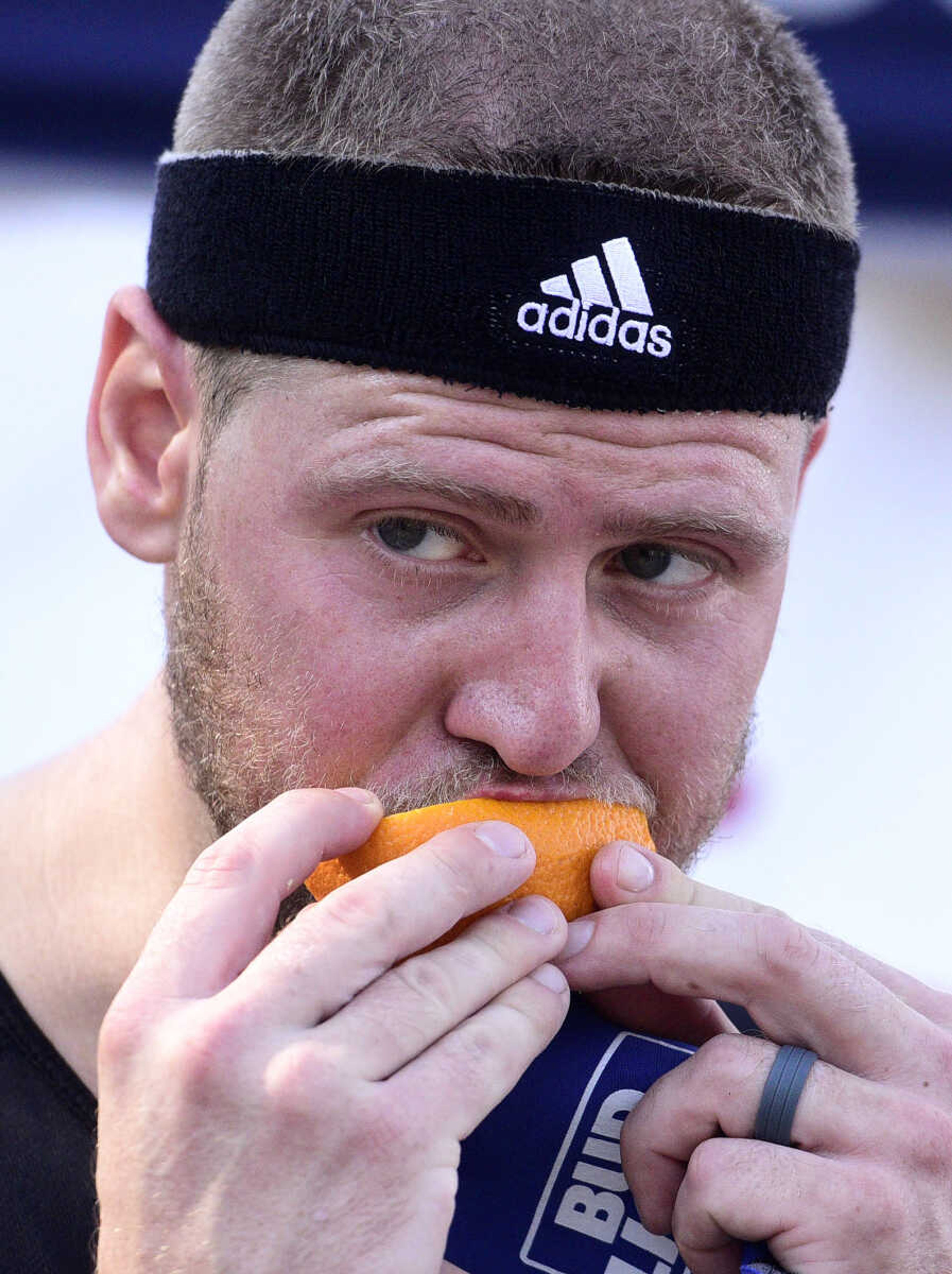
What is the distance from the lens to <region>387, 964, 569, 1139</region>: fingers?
1.54 m

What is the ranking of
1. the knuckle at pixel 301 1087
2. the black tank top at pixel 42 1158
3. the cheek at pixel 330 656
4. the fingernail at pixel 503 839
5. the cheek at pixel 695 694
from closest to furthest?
the knuckle at pixel 301 1087 → the fingernail at pixel 503 839 → the cheek at pixel 330 656 → the cheek at pixel 695 694 → the black tank top at pixel 42 1158

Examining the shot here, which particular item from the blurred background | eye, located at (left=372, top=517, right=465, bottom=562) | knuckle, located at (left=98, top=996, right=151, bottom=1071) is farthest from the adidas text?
the blurred background

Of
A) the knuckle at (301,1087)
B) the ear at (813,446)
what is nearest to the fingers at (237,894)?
the knuckle at (301,1087)

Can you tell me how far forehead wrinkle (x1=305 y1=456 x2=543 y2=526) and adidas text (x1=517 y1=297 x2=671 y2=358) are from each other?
23cm

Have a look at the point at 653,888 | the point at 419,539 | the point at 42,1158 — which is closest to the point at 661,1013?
the point at 653,888

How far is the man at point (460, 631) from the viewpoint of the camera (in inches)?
61.4

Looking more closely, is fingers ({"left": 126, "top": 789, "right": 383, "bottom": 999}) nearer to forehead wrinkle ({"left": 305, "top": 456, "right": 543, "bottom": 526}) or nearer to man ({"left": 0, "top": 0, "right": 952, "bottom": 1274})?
man ({"left": 0, "top": 0, "right": 952, "bottom": 1274})

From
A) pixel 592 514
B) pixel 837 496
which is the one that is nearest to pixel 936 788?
pixel 837 496

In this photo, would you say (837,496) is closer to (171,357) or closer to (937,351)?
(937,351)

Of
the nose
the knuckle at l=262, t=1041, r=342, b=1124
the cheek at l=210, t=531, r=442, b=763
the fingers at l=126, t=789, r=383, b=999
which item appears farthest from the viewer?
the cheek at l=210, t=531, r=442, b=763

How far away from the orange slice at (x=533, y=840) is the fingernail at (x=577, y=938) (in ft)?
0.14

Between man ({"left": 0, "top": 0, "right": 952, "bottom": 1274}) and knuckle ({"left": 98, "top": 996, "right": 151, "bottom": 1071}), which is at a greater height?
man ({"left": 0, "top": 0, "right": 952, "bottom": 1274})

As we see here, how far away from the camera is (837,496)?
489 centimetres

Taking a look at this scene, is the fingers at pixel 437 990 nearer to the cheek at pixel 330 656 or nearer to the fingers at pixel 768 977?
the fingers at pixel 768 977
